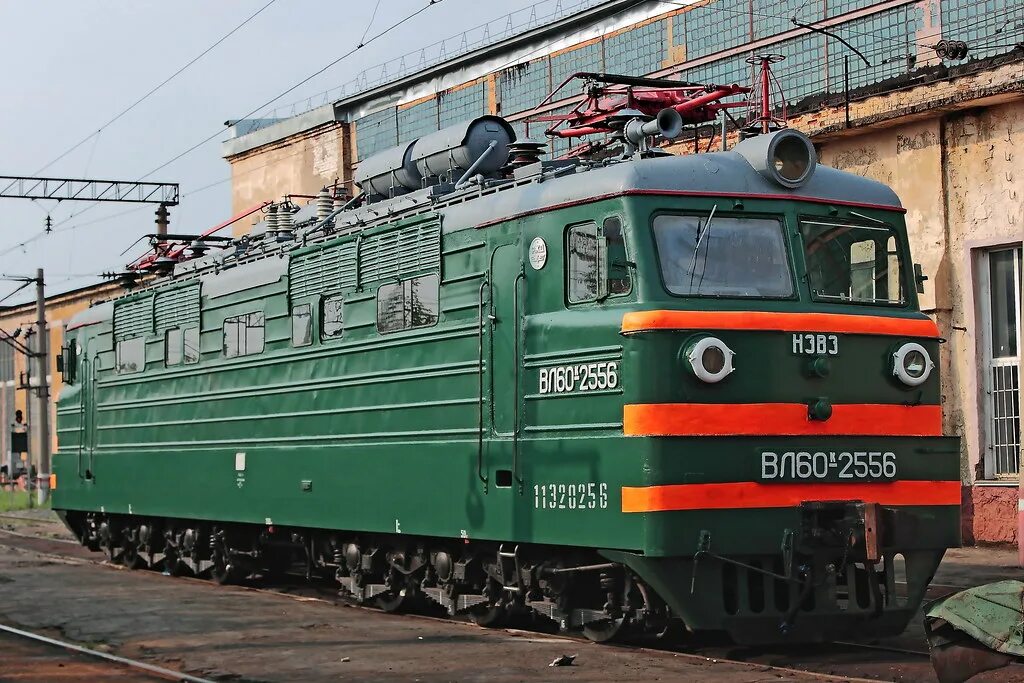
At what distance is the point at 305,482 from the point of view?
593 inches

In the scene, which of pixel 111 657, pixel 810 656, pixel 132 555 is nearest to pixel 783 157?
pixel 810 656

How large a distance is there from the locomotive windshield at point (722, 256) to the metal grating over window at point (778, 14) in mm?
17335

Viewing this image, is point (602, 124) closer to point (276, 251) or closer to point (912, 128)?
point (276, 251)

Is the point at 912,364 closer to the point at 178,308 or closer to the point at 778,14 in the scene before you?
the point at 178,308

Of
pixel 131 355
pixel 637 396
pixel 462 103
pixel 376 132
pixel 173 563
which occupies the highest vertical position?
pixel 462 103

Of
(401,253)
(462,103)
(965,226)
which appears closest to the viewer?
(401,253)

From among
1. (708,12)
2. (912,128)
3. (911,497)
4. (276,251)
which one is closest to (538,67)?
(708,12)

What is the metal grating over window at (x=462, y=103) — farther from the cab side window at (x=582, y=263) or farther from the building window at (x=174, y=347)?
the cab side window at (x=582, y=263)

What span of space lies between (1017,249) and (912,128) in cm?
203

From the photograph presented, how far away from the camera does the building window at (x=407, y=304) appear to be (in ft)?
42.9

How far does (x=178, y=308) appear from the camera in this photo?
60.8 ft

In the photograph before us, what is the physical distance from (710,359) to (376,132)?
92.7ft

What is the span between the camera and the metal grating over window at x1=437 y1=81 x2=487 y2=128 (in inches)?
1404

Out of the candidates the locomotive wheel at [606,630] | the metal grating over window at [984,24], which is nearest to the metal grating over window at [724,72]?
the metal grating over window at [984,24]
